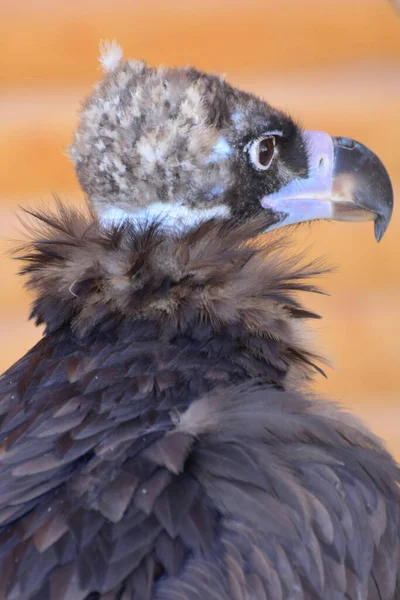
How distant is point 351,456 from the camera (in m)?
1.24

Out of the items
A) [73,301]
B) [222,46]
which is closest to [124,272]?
[73,301]

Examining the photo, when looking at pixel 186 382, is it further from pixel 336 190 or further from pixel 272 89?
pixel 272 89

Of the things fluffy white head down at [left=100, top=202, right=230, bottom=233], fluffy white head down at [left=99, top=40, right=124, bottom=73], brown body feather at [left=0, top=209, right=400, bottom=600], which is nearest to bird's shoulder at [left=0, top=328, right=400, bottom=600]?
brown body feather at [left=0, top=209, right=400, bottom=600]

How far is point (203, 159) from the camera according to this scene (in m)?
1.39

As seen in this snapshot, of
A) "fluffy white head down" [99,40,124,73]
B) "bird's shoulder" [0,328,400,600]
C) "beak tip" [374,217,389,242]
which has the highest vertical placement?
"fluffy white head down" [99,40,124,73]

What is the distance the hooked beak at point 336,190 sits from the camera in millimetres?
1529

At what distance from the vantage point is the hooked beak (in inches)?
60.2

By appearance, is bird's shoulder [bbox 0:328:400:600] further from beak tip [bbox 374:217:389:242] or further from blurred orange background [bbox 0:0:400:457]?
blurred orange background [bbox 0:0:400:457]

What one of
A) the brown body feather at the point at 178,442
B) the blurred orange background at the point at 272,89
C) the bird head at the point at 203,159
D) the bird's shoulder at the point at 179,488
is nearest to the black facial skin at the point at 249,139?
the bird head at the point at 203,159

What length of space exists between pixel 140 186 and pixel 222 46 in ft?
4.58

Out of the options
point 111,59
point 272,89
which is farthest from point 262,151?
point 272,89

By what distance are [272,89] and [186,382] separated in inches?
Answer: 64.0

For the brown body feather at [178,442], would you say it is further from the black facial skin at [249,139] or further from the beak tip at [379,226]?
the beak tip at [379,226]

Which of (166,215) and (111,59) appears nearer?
(166,215)
